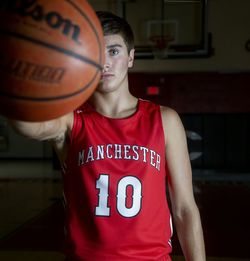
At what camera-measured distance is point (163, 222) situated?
1.11 meters

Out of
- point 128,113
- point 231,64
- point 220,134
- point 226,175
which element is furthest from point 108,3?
point 128,113

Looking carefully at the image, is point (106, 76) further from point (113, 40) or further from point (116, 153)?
point (116, 153)

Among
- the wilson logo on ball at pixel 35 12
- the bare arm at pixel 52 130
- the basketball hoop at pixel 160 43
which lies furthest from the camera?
the basketball hoop at pixel 160 43

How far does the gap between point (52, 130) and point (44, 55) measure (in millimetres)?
280

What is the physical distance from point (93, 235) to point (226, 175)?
17.2 ft

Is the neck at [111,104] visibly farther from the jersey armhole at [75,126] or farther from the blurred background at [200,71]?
the blurred background at [200,71]

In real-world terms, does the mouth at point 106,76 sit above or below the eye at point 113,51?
below

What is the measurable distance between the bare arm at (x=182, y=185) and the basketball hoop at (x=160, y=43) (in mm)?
5337

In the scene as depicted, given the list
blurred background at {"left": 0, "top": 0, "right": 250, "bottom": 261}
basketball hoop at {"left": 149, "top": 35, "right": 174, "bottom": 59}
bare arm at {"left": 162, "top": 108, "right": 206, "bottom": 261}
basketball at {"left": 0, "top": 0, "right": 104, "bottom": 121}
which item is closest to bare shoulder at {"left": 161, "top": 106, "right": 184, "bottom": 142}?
bare arm at {"left": 162, "top": 108, "right": 206, "bottom": 261}

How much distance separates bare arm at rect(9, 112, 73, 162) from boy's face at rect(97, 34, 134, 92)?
0.43 ft

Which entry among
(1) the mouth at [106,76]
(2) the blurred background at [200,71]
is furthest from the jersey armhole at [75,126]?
(2) the blurred background at [200,71]

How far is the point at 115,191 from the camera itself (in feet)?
3.43

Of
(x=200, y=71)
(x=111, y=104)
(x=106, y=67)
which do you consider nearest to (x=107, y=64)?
(x=106, y=67)

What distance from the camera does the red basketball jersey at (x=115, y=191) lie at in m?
1.03
